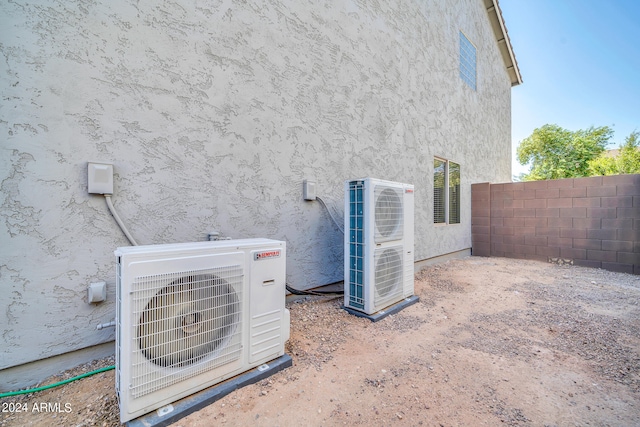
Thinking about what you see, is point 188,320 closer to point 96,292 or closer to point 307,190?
point 96,292

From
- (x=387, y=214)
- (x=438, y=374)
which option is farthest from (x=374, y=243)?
(x=438, y=374)

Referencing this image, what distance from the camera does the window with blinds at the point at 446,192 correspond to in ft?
17.8

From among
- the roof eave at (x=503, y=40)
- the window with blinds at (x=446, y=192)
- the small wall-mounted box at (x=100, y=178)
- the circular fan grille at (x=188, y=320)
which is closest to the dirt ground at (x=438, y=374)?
the circular fan grille at (x=188, y=320)

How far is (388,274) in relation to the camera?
2887 millimetres

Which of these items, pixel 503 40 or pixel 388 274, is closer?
pixel 388 274

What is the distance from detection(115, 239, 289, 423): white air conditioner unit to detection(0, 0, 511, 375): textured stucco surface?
0.70 metres

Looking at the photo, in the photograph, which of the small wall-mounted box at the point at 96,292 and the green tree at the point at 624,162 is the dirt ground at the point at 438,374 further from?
the green tree at the point at 624,162

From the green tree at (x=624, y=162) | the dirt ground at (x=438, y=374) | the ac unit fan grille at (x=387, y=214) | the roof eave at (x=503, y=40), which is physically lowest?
the dirt ground at (x=438, y=374)

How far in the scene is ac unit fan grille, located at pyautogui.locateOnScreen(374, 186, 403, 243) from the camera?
8.87ft

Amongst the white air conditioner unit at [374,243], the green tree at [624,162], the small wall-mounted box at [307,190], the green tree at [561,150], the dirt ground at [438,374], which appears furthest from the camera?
the green tree at [561,150]

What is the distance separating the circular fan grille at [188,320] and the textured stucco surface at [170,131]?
84 cm

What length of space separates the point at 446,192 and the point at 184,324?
5.66 meters

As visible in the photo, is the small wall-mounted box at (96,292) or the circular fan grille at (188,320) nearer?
the circular fan grille at (188,320)

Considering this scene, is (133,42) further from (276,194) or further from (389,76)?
(389,76)
